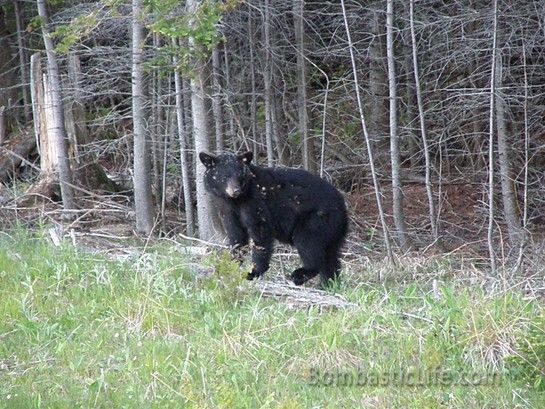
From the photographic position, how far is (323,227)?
9.23m

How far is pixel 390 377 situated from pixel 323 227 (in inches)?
129

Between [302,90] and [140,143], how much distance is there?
10.4 feet

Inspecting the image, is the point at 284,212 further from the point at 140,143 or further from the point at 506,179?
the point at 506,179

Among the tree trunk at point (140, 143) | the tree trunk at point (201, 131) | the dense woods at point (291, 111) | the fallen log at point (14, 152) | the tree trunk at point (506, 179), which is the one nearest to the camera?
the tree trunk at point (201, 131)

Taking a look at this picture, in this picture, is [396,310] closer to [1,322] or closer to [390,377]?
[390,377]

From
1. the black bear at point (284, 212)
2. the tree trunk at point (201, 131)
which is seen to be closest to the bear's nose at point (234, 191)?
the black bear at point (284, 212)

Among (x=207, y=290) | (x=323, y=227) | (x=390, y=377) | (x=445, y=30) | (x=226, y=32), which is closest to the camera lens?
(x=390, y=377)

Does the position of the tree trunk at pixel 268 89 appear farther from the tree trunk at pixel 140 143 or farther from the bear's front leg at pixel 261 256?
the bear's front leg at pixel 261 256

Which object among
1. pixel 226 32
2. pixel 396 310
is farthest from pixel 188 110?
pixel 396 310

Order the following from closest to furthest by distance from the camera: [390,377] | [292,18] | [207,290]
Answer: [390,377] < [207,290] < [292,18]

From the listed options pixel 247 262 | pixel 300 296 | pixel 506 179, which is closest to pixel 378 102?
pixel 506 179

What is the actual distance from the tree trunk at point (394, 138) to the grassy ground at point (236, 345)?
4846 millimetres

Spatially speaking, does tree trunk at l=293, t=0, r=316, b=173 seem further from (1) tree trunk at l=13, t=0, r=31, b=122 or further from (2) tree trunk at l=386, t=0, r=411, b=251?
(1) tree trunk at l=13, t=0, r=31, b=122

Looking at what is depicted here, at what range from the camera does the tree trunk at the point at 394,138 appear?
12.0 metres
